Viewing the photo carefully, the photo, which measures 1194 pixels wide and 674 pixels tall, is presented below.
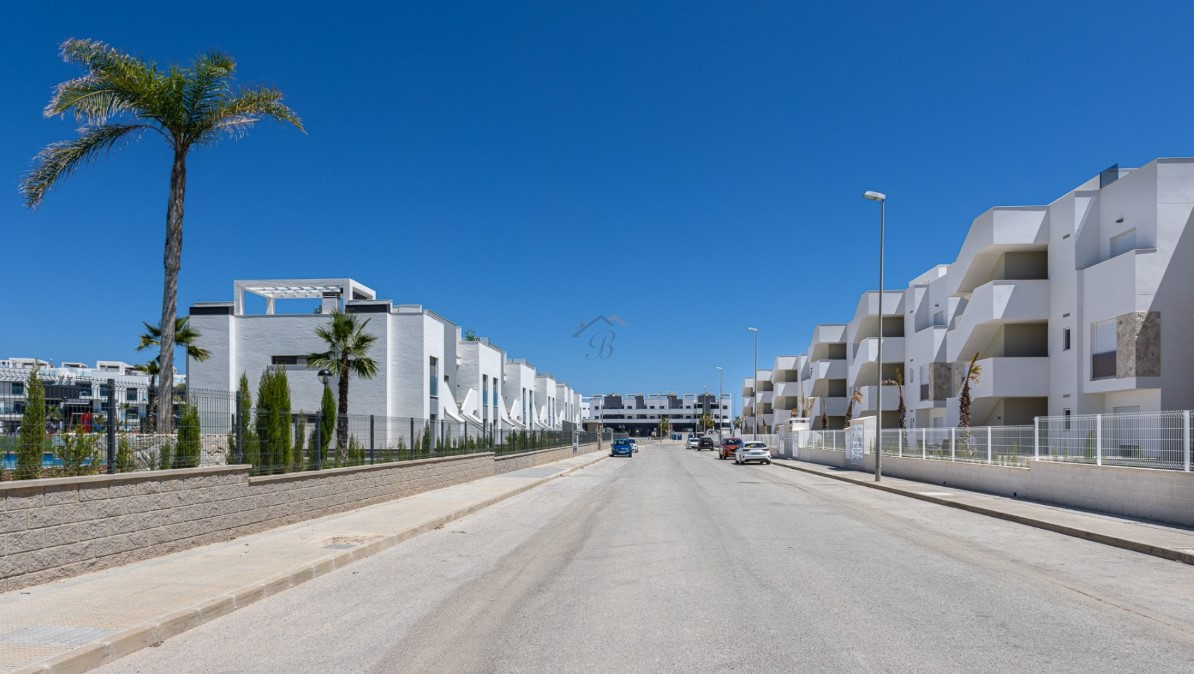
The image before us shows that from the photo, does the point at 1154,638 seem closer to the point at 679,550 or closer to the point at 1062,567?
the point at 1062,567

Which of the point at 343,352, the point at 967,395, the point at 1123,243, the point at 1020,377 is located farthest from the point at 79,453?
the point at 967,395

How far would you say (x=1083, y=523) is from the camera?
1605cm

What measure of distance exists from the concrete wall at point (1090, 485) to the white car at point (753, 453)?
2232 centimetres

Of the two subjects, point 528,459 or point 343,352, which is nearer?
point 343,352

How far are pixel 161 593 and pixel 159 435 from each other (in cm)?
370

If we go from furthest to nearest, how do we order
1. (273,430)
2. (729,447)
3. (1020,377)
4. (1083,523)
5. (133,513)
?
(729,447), (1020,377), (1083,523), (273,430), (133,513)

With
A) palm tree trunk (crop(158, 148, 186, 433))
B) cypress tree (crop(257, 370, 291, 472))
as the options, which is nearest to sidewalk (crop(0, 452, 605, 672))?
cypress tree (crop(257, 370, 291, 472))

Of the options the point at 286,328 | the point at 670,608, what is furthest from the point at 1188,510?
the point at 286,328

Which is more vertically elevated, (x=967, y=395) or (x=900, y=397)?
(x=967, y=395)

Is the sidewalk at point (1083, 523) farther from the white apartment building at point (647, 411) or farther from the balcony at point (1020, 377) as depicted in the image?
the white apartment building at point (647, 411)

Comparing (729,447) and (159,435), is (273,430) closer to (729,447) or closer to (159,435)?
(159,435)

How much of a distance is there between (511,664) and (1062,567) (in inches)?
325

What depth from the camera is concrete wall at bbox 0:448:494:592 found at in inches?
362

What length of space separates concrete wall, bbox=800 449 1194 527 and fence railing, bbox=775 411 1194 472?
0.69 feet
